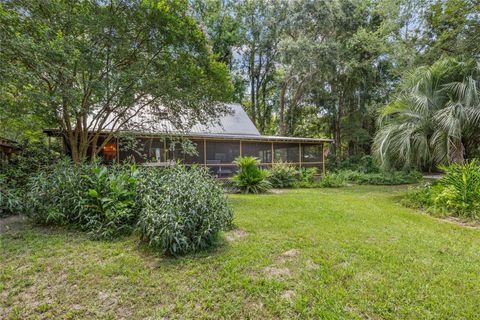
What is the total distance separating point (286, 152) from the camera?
13797 mm

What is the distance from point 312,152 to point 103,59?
11591 mm

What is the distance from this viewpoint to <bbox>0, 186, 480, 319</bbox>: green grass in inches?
89.0

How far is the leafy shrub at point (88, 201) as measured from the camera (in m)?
4.12

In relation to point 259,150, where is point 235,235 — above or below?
below

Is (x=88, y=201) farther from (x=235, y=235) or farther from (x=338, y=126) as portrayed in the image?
(x=338, y=126)

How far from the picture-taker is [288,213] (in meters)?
5.76

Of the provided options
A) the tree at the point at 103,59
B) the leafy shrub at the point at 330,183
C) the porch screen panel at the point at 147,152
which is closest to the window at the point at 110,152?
the porch screen panel at the point at 147,152

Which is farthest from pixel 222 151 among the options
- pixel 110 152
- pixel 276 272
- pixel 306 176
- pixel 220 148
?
pixel 276 272

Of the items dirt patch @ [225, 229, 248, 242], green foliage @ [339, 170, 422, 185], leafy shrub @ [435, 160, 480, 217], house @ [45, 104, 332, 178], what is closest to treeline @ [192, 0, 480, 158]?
green foliage @ [339, 170, 422, 185]

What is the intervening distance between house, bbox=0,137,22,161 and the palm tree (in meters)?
12.2

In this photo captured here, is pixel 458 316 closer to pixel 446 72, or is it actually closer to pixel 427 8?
pixel 446 72

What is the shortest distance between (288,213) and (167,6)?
618 centimetres

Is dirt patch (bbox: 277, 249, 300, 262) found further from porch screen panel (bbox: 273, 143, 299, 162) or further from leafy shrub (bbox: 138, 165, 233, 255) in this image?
porch screen panel (bbox: 273, 143, 299, 162)

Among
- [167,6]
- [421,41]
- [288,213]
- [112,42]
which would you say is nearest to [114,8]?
[112,42]
